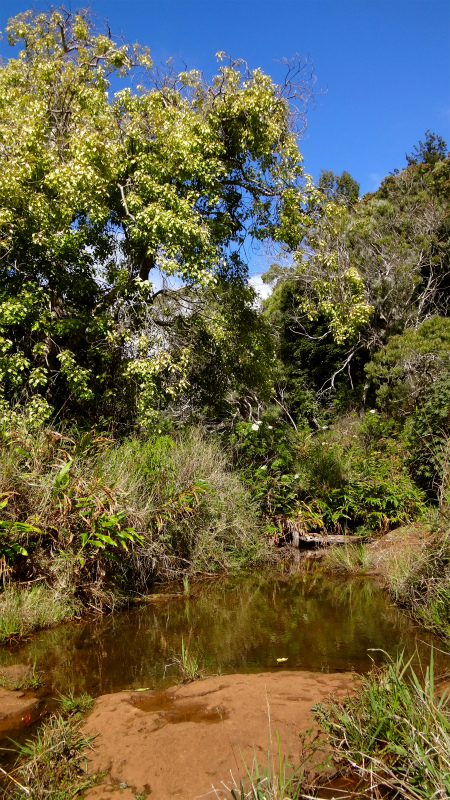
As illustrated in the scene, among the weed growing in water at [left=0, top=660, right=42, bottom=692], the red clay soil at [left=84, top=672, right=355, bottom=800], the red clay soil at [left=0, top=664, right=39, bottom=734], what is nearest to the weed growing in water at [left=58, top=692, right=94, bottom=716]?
the red clay soil at [left=84, top=672, right=355, bottom=800]

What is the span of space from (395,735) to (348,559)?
497 cm

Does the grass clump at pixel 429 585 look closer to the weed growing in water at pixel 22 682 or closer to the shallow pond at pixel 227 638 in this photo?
the shallow pond at pixel 227 638

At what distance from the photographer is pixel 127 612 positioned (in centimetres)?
590

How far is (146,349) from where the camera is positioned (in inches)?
341

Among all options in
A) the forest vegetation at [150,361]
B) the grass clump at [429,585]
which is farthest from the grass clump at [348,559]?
the grass clump at [429,585]

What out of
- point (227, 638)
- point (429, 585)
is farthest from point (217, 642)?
point (429, 585)

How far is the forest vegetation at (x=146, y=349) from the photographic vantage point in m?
5.88

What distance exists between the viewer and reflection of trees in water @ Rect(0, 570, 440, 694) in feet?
13.9

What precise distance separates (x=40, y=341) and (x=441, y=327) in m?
10.6

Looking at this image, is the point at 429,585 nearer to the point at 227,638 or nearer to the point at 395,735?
the point at 227,638

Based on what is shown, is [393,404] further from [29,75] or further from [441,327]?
[29,75]

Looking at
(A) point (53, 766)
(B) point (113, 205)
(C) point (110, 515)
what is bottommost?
(A) point (53, 766)

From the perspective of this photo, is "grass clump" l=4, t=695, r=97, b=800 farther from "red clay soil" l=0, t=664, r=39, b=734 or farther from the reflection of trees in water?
the reflection of trees in water

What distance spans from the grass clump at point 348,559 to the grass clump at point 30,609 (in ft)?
12.6
